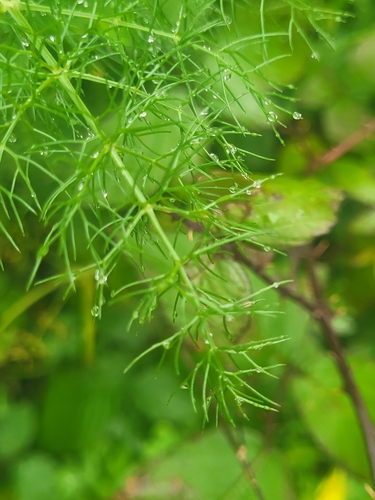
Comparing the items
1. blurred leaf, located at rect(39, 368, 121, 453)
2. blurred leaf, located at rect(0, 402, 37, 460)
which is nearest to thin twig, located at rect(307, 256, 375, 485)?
blurred leaf, located at rect(39, 368, 121, 453)

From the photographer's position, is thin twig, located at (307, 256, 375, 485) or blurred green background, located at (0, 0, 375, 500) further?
blurred green background, located at (0, 0, 375, 500)

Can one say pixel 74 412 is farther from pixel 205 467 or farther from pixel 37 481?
pixel 205 467

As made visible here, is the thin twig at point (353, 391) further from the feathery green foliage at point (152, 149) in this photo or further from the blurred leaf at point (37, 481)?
the blurred leaf at point (37, 481)

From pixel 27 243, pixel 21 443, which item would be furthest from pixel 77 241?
pixel 21 443

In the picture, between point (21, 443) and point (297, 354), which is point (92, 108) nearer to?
point (297, 354)

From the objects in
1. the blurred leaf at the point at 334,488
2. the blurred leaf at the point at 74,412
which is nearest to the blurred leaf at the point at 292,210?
the blurred leaf at the point at 334,488

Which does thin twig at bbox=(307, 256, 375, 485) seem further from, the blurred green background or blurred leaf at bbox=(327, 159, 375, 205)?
blurred leaf at bbox=(327, 159, 375, 205)

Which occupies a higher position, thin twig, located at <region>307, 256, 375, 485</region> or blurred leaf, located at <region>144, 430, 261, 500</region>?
thin twig, located at <region>307, 256, 375, 485</region>

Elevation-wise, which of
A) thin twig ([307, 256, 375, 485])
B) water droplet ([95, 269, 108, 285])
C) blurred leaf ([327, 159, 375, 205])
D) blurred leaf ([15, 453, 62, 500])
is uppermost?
water droplet ([95, 269, 108, 285])

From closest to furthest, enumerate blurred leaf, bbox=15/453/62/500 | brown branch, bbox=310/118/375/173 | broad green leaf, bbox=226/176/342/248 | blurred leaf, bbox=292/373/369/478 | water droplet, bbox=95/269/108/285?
1. water droplet, bbox=95/269/108/285
2. broad green leaf, bbox=226/176/342/248
3. blurred leaf, bbox=292/373/369/478
4. brown branch, bbox=310/118/375/173
5. blurred leaf, bbox=15/453/62/500
